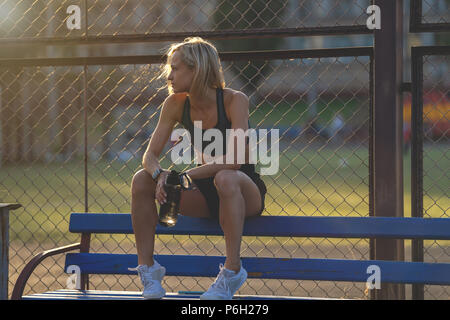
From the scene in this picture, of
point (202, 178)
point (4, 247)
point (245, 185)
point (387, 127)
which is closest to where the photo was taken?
point (245, 185)

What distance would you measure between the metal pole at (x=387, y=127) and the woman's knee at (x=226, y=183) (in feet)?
3.20

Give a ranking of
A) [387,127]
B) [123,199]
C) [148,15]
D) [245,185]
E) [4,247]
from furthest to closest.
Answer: [123,199]
[148,15]
[387,127]
[4,247]
[245,185]

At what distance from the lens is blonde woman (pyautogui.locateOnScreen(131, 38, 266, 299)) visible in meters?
3.03

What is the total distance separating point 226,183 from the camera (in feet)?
9.91

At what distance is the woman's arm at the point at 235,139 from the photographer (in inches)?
124

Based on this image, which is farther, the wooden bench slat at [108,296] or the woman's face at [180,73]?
the woman's face at [180,73]

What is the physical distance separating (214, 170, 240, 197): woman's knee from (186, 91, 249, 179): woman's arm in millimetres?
85

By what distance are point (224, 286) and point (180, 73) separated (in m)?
1.05

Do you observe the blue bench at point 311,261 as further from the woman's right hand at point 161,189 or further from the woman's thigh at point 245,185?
the woman's right hand at point 161,189

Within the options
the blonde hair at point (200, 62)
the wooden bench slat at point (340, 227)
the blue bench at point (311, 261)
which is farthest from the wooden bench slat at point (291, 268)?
the blonde hair at point (200, 62)

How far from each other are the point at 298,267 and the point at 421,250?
81 centimetres

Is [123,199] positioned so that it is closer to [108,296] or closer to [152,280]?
[108,296]

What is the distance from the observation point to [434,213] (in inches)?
422

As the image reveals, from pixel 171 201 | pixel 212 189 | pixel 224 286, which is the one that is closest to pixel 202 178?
pixel 212 189
